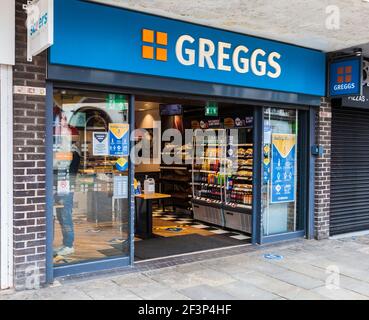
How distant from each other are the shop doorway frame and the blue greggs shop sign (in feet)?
0.33

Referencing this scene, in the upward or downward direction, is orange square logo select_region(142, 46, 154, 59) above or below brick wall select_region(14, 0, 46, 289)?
above

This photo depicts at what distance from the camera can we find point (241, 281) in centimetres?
509

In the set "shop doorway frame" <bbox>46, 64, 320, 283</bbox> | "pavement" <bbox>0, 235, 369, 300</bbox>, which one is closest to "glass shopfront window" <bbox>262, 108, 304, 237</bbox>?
"shop doorway frame" <bbox>46, 64, 320, 283</bbox>

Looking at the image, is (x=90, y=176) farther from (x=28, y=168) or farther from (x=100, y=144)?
(x=28, y=168)

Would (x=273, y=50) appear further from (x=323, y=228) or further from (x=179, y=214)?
(x=179, y=214)

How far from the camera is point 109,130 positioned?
5.49 metres

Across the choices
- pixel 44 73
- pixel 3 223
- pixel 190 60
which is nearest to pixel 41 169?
pixel 3 223

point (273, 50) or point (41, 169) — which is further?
point (273, 50)

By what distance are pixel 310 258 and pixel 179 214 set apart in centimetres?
435

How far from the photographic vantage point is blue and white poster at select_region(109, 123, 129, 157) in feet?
18.0

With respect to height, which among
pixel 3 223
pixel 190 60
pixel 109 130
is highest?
A: pixel 190 60

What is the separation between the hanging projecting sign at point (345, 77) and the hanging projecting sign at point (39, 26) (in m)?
5.09

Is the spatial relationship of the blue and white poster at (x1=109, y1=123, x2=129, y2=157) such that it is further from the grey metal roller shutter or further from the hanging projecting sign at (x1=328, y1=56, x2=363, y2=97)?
the grey metal roller shutter

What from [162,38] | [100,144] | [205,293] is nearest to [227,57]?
[162,38]
